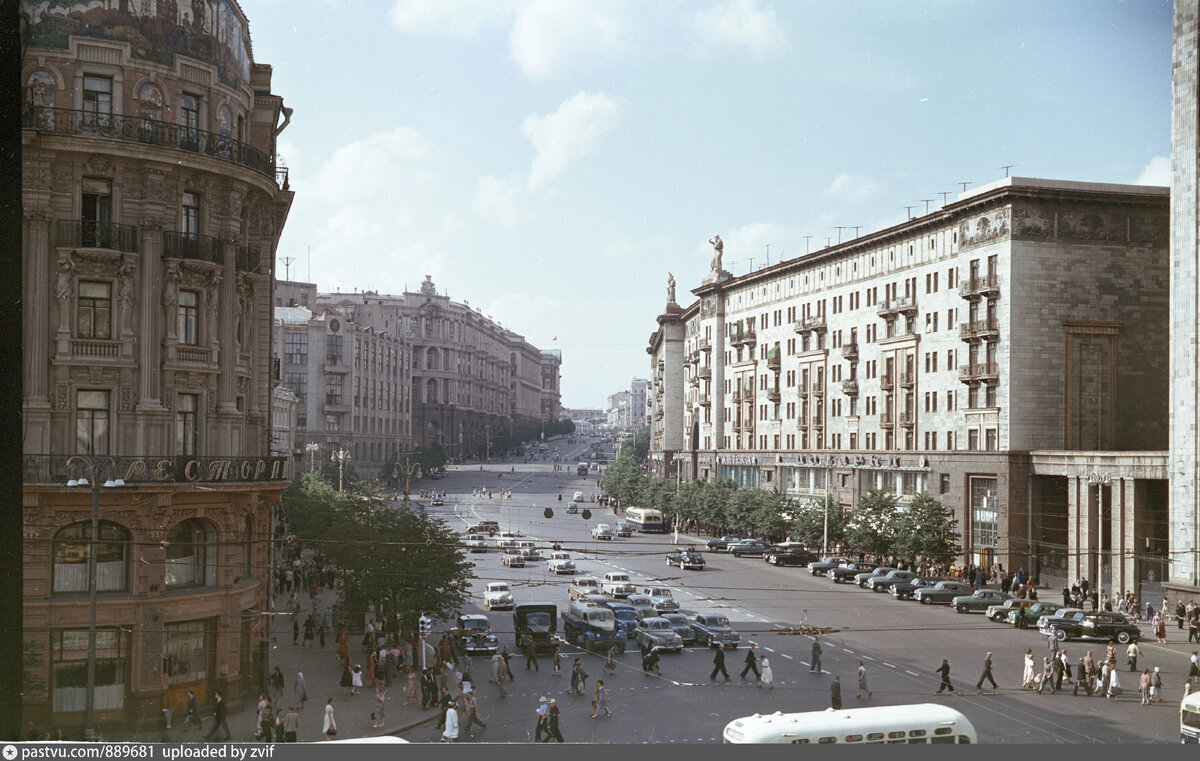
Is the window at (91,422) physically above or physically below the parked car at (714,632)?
above

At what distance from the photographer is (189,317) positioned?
106 ft

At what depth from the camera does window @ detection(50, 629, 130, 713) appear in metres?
28.3

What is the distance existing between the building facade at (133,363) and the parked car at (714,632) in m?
16.6

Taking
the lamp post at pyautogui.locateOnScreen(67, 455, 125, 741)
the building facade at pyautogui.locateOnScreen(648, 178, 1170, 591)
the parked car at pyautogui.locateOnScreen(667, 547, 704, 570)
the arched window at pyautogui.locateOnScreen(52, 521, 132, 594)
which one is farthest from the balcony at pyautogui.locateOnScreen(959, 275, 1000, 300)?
the lamp post at pyautogui.locateOnScreen(67, 455, 125, 741)

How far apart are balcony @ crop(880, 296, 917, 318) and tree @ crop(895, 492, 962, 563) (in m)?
14.2

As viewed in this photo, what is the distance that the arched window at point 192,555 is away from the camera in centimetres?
3120

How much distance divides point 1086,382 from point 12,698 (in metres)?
59.0

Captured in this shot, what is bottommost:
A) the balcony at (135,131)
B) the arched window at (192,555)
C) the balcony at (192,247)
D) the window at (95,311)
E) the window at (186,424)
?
the arched window at (192,555)

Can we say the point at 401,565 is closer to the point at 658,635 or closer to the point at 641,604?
the point at 658,635

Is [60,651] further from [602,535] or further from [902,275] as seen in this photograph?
[902,275]

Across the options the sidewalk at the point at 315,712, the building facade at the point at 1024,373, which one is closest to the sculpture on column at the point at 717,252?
the building facade at the point at 1024,373

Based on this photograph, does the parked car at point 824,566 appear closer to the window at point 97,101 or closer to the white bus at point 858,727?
the white bus at point 858,727

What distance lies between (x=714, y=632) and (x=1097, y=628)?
49.9 ft

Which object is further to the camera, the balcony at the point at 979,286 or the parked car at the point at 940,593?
the balcony at the point at 979,286
